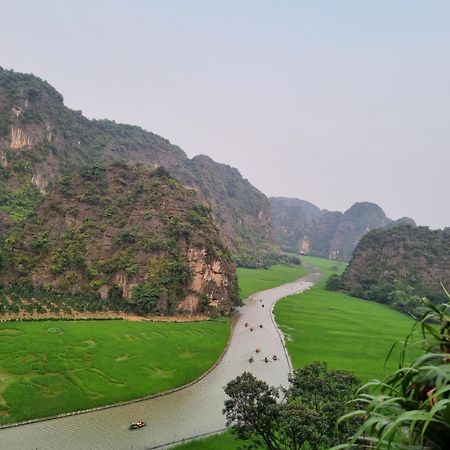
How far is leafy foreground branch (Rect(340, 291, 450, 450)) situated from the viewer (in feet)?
15.3

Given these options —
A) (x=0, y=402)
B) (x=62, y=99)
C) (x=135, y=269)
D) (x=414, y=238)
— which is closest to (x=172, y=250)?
(x=135, y=269)

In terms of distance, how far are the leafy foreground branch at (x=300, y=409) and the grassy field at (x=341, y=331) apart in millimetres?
23556

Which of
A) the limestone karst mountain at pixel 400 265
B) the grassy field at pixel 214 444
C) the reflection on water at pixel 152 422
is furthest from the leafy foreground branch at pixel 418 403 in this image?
the limestone karst mountain at pixel 400 265

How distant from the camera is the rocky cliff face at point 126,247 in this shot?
235ft

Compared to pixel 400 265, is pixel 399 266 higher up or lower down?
lower down

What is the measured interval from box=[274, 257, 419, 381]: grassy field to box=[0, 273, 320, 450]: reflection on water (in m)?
7.78

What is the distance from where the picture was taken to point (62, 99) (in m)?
166

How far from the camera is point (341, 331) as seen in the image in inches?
2714

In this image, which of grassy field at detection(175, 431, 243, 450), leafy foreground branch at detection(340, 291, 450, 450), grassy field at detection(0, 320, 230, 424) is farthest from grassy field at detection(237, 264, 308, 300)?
leafy foreground branch at detection(340, 291, 450, 450)

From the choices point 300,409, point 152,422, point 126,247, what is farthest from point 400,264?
point 300,409

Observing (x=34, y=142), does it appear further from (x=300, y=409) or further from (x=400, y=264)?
(x=300, y=409)

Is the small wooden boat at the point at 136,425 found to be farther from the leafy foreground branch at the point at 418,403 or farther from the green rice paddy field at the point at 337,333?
the leafy foreground branch at the point at 418,403

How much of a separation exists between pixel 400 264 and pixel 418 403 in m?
141

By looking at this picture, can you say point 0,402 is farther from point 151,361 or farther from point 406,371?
point 406,371
